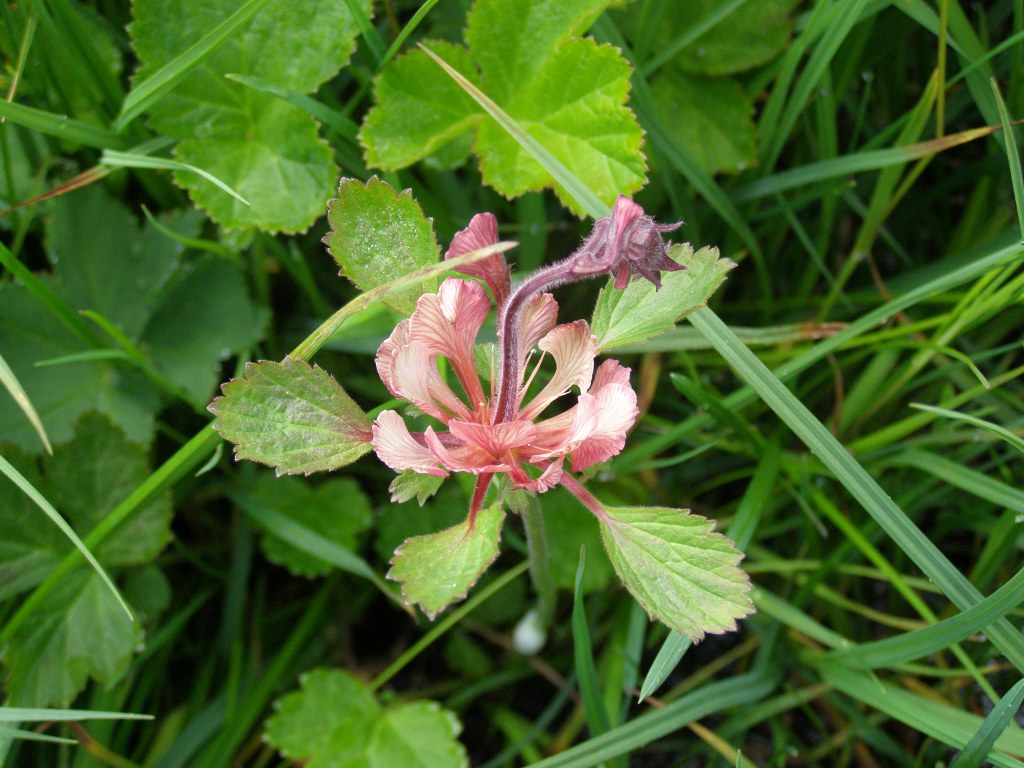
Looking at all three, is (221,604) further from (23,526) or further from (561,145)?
(561,145)

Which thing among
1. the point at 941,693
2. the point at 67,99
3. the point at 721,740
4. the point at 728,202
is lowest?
the point at 941,693

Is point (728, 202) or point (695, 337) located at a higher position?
point (728, 202)

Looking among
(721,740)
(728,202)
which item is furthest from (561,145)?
(721,740)

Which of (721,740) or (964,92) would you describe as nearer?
(721,740)

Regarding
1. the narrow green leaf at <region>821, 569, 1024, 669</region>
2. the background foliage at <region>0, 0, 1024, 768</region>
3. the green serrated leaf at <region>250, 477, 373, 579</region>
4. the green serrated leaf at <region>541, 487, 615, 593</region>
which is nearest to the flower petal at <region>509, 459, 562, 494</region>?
the background foliage at <region>0, 0, 1024, 768</region>

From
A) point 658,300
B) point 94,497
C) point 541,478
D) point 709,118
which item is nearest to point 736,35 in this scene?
point 709,118

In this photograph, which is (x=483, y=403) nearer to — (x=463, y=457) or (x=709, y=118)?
(x=463, y=457)

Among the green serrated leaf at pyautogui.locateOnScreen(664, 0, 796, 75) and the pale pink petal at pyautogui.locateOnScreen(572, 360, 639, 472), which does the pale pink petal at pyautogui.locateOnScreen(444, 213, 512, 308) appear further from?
the green serrated leaf at pyautogui.locateOnScreen(664, 0, 796, 75)

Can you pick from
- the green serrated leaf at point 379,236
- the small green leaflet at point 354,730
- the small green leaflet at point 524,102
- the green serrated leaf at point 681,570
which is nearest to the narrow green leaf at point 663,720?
the small green leaflet at point 354,730
